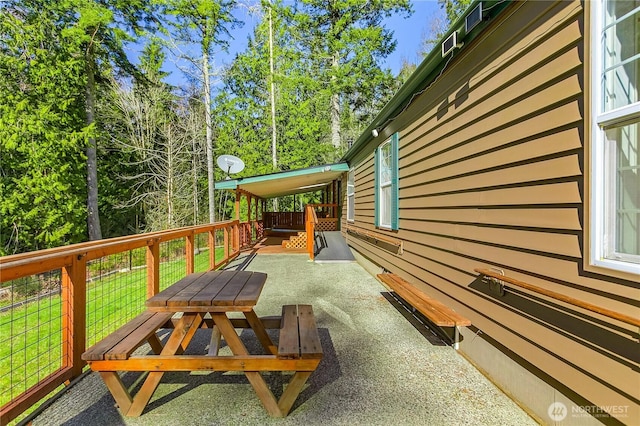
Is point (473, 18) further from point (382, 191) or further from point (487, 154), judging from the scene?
point (382, 191)

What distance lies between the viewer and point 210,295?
6.40ft

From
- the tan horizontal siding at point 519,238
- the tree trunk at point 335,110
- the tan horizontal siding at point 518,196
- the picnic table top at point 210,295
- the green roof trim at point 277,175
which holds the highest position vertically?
the tree trunk at point 335,110

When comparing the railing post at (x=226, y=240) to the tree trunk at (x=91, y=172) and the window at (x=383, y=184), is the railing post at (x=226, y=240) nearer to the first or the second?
the window at (x=383, y=184)

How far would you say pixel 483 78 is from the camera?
2.45 metres

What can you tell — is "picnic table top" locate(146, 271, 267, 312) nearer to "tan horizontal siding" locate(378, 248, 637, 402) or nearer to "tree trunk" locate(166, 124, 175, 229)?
"tan horizontal siding" locate(378, 248, 637, 402)

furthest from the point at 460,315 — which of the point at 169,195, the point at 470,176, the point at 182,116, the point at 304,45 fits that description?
the point at 182,116

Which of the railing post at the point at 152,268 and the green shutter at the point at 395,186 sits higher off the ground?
the green shutter at the point at 395,186

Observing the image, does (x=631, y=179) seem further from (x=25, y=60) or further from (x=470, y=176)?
(x=25, y=60)

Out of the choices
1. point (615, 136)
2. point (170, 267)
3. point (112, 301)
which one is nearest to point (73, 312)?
point (615, 136)

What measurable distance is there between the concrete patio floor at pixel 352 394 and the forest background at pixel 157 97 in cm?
980

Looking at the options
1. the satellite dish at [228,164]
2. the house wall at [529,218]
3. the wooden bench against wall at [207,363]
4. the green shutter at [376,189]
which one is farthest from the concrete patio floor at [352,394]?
the satellite dish at [228,164]

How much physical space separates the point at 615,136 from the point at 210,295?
2448 millimetres

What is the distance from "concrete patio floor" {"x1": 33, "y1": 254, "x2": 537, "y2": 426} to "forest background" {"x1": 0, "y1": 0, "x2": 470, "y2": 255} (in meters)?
9.80

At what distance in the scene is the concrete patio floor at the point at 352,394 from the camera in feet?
5.92
